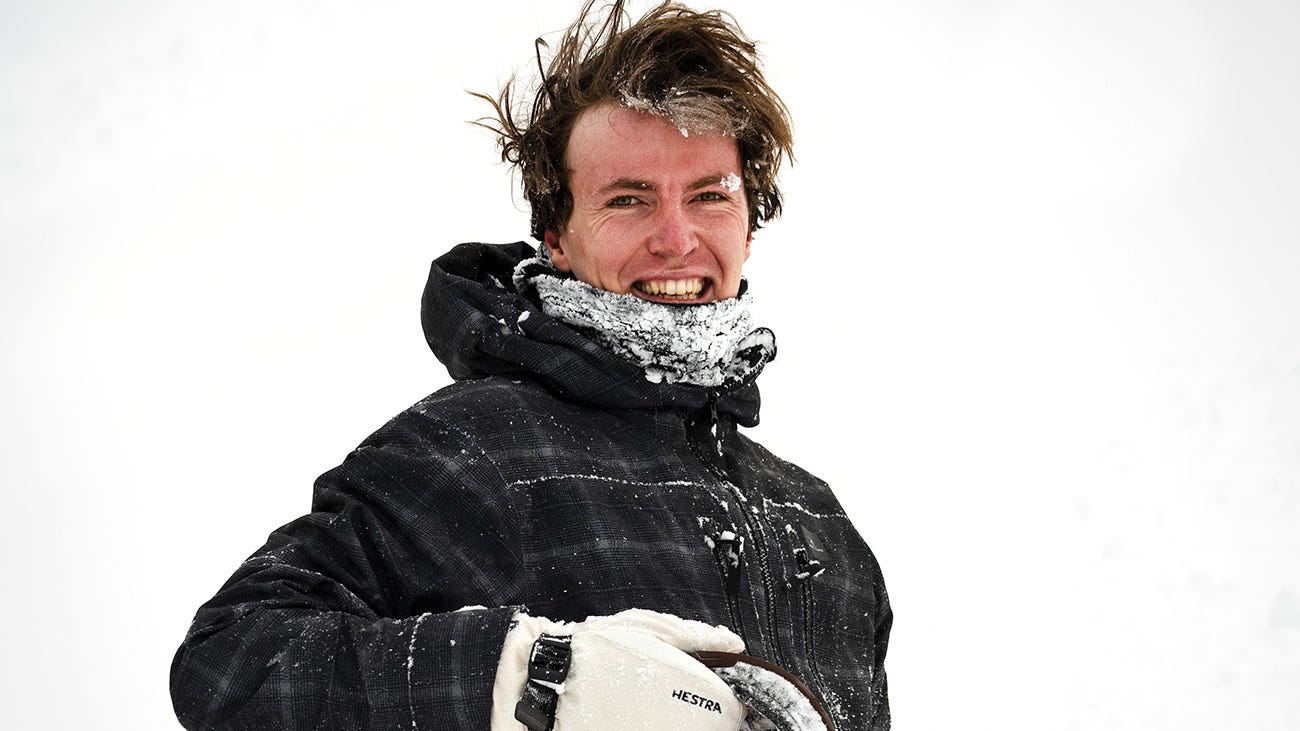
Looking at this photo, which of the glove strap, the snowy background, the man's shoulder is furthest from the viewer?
the snowy background

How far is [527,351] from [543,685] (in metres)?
0.69

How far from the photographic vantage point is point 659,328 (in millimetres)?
2260

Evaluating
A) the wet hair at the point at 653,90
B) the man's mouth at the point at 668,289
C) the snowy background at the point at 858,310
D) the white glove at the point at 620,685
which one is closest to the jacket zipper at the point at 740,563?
the man's mouth at the point at 668,289

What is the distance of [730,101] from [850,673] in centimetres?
105

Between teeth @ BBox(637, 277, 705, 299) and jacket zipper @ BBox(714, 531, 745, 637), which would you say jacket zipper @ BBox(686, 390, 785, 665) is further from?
teeth @ BBox(637, 277, 705, 299)

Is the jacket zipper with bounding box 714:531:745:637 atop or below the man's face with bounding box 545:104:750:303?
below

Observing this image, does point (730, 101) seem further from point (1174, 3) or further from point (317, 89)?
point (1174, 3)

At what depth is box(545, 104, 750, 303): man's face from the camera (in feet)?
7.72

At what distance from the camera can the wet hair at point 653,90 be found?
239cm

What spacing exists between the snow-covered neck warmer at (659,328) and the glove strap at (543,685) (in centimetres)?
67

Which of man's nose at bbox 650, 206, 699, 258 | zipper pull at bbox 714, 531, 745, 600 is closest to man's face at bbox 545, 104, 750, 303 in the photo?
man's nose at bbox 650, 206, 699, 258

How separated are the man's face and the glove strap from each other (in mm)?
825

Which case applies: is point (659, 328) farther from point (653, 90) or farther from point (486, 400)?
point (653, 90)

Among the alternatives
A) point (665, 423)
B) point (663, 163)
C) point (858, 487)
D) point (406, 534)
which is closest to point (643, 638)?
point (406, 534)
